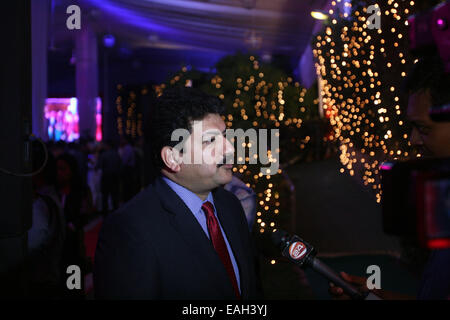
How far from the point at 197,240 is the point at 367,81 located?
3097 mm

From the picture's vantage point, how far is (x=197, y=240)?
146cm

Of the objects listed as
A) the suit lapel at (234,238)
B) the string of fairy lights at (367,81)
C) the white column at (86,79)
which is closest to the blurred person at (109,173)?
the white column at (86,79)

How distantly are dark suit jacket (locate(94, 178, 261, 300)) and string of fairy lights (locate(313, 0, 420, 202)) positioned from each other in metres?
2.38

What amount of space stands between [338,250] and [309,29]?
28.5 feet

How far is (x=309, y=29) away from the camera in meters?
13.3

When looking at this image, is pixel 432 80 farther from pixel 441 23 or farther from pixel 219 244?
pixel 219 244

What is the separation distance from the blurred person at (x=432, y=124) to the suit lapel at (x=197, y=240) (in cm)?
63

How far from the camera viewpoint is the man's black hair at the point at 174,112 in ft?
5.17

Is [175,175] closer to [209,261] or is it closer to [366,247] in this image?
[209,261]

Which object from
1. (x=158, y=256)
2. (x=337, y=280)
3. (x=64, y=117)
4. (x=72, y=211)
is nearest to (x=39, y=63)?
(x=72, y=211)

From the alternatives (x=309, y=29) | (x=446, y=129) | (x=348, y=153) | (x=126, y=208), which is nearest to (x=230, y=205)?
(x=126, y=208)

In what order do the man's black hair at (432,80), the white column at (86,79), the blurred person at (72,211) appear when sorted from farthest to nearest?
the white column at (86,79) < the blurred person at (72,211) < the man's black hair at (432,80)

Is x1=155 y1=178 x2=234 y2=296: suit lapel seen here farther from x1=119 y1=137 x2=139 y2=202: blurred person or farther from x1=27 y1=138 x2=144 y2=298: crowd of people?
x1=119 y1=137 x2=139 y2=202: blurred person

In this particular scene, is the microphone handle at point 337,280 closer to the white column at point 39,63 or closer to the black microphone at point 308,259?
the black microphone at point 308,259
